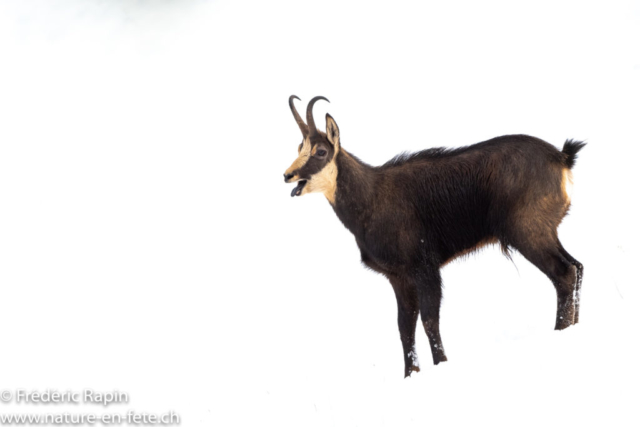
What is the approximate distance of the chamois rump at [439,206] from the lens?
717cm

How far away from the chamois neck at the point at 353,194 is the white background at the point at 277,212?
1.48 metres

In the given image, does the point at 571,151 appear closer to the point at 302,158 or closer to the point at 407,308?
the point at 407,308

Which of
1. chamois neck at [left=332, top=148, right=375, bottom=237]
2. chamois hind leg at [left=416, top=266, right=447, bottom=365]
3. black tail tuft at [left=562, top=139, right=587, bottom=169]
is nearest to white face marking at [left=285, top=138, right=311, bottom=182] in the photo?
chamois neck at [left=332, top=148, right=375, bottom=237]

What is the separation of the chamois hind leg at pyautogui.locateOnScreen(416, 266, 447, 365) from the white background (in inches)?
20.7

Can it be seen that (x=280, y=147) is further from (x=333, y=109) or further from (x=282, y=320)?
(x=282, y=320)

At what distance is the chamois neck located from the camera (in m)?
7.88

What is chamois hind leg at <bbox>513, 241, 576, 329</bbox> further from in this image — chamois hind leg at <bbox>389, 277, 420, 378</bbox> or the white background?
chamois hind leg at <bbox>389, 277, 420, 378</bbox>

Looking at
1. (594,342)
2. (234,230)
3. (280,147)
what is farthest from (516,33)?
(594,342)

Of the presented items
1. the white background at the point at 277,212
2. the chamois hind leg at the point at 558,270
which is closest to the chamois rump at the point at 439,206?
the chamois hind leg at the point at 558,270

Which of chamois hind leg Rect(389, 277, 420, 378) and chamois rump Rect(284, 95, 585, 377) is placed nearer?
chamois rump Rect(284, 95, 585, 377)

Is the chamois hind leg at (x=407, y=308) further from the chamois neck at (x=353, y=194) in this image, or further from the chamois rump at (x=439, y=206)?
the chamois neck at (x=353, y=194)

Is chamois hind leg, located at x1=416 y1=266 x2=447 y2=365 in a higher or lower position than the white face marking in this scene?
lower

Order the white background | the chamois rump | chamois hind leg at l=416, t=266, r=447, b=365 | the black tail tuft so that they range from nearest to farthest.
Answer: the white background
the chamois rump
chamois hind leg at l=416, t=266, r=447, b=365
the black tail tuft

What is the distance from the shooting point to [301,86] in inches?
1134
